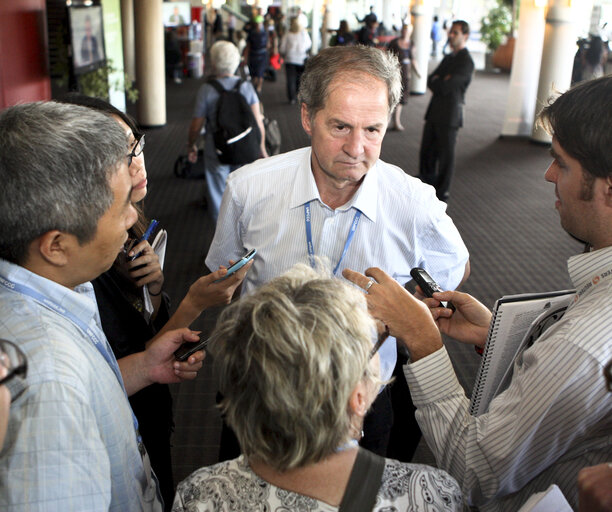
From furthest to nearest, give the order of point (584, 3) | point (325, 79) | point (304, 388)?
point (584, 3)
point (325, 79)
point (304, 388)

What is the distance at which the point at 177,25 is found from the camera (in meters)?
18.8

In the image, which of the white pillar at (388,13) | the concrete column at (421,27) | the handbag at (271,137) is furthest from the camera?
the white pillar at (388,13)

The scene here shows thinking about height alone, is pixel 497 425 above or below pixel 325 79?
below

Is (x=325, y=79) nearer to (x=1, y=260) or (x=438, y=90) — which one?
(x=1, y=260)

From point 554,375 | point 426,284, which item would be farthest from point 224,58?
point 554,375

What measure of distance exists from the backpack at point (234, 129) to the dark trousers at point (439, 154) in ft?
8.80

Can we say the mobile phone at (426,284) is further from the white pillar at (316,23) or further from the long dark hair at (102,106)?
the white pillar at (316,23)

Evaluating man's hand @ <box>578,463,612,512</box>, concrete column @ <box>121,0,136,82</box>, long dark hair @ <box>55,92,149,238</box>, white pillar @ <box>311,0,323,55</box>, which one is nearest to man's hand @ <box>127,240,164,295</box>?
long dark hair @ <box>55,92,149,238</box>

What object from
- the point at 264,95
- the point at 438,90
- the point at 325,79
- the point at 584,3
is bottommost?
the point at 264,95

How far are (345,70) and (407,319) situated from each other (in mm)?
899

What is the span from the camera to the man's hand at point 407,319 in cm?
150

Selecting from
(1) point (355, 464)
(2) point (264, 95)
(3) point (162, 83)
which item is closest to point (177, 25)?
(2) point (264, 95)

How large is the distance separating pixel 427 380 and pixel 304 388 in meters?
0.55

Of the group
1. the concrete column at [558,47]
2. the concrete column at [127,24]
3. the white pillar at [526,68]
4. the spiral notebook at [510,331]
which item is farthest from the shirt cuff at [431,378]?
the concrete column at [127,24]
